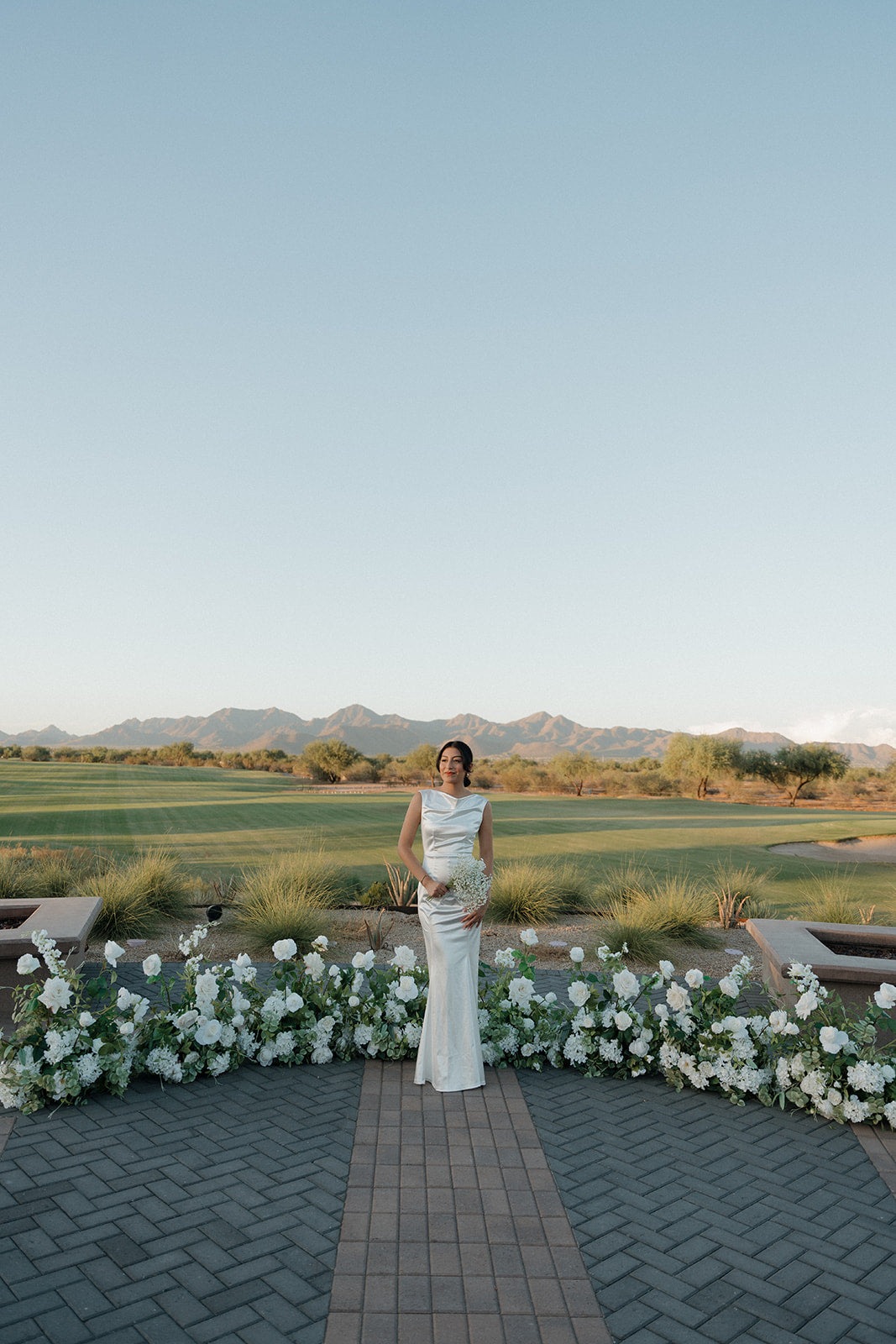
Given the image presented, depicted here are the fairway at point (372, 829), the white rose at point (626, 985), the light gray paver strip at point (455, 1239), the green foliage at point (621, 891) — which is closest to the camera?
the light gray paver strip at point (455, 1239)

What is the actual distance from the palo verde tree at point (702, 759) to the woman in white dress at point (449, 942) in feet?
178

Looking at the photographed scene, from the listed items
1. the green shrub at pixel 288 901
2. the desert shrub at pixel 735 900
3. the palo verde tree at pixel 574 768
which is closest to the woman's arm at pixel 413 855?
the green shrub at pixel 288 901

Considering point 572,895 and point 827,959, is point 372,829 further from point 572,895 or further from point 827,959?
point 827,959

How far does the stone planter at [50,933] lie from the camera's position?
5.38 metres

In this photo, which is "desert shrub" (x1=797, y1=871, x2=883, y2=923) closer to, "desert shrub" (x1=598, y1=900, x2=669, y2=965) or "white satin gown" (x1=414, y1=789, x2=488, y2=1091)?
"desert shrub" (x1=598, y1=900, x2=669, y2=965)

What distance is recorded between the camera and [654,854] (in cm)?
1745

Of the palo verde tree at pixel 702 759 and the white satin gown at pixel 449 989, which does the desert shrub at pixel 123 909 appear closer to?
the white satin gown at pixel 449 989

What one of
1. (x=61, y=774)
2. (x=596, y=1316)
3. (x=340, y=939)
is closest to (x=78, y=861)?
(x=340, y=939)

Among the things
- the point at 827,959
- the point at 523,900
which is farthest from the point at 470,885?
the point at 523,900

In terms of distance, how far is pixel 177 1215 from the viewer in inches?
130

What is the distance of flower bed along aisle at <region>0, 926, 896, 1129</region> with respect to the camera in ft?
14.7

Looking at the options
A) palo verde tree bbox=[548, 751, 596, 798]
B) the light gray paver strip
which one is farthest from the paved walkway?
palo verde tree bbox=[548, 751, 596, 798]

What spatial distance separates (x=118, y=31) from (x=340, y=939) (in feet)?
39.4

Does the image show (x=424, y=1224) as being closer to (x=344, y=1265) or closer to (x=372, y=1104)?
(x=344, y=1265)
